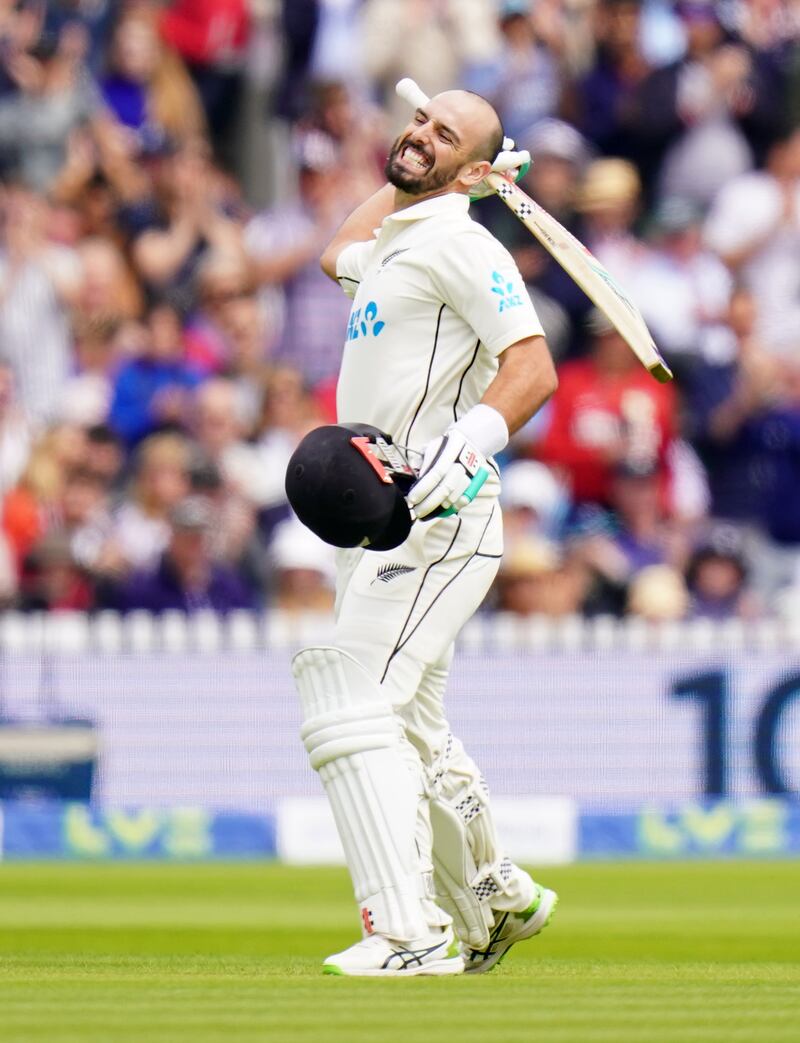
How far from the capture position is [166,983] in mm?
4934

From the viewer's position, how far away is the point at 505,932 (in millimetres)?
5754

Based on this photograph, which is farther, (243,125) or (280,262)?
(243,125)

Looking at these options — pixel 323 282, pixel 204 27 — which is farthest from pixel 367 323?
pixel 204 27

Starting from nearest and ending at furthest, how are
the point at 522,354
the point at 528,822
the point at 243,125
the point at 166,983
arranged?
the point at 166,983
the point at 522,354
the point at 528,822
the point at 243,125

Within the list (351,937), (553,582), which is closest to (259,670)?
(553,582)

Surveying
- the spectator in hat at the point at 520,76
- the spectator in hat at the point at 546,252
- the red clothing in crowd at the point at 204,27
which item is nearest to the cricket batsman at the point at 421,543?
the spectator in hat at the point at 546,252

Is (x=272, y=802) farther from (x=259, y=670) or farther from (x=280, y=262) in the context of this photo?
(x=280, y=262)

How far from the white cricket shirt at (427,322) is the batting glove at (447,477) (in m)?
0.32

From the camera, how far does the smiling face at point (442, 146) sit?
18.0 feet

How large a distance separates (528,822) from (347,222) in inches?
208

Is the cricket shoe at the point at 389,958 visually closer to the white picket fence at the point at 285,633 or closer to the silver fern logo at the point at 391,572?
the silver fern logo at the point at 391,572

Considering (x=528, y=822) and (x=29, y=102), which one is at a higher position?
(x=29, y=102)

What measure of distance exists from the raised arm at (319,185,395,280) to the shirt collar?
0.42 metres

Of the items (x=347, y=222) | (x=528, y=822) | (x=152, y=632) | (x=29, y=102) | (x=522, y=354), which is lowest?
(x=528, y=822)
